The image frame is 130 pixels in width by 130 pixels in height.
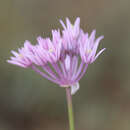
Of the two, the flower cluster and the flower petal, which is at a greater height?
the flower cluster

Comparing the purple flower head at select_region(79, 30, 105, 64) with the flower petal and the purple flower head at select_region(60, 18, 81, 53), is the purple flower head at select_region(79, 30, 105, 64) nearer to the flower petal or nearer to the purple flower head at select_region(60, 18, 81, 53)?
the purple flower head at select_region(60, 18, 81, 53)

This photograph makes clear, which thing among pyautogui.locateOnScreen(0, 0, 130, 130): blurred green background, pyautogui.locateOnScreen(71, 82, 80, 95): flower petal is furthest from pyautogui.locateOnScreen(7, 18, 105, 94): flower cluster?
pyautogui.locateOnScreen(0, 0, 130, 130): blurred green background

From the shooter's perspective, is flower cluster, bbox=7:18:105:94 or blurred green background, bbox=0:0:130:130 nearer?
flower cluster, bbox=7:18:105:94

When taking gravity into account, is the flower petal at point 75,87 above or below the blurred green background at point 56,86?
below

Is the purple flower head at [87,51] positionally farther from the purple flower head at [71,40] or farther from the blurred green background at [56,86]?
the blurred green background at [56,86]

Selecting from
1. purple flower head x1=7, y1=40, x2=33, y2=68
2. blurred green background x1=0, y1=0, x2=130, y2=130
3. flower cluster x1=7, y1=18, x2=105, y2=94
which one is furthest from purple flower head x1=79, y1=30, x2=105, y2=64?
blurred green background x1=0, y1=0, x2=130, y2=130

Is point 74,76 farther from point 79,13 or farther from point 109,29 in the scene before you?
point 79,13

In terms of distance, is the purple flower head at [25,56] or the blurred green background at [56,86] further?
the blurred green background at [56,86]

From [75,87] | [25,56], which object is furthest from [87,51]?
[25,56]

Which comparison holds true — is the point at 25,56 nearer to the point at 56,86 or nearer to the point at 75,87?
the point at 75,87

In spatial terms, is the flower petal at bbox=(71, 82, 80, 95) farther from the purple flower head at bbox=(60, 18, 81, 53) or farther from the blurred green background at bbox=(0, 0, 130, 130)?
the blurred green background at bbox=(0, 0, 130, 130)

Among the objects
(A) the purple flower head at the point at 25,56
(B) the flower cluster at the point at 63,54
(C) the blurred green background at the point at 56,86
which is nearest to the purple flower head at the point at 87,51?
(B) the flower cluster at the point at 63,54
